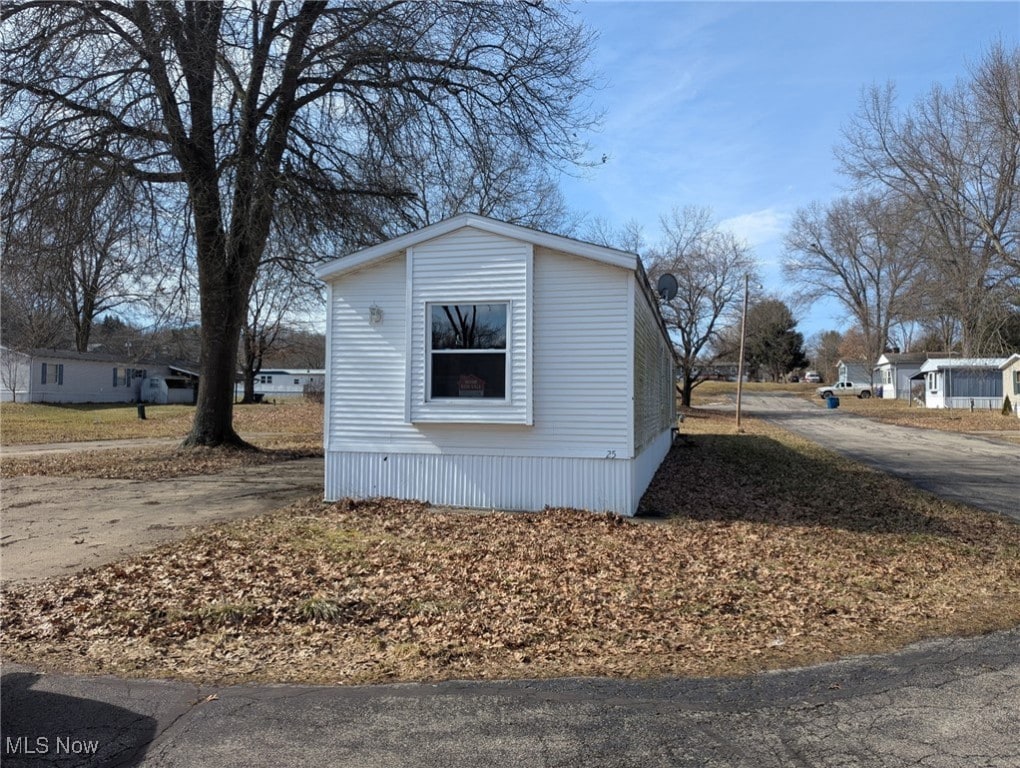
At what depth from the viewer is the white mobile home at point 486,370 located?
8680 mm

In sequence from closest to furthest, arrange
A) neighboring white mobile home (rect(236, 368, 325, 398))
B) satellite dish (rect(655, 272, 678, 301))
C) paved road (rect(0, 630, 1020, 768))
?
paved road (rect(0, 630, 1020, 768)) → satellite dish (rect(655, 272, 678, 301)) → neighboring white mobile home (rect(236, 368, 325, 398))

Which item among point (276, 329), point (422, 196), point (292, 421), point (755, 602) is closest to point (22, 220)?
point (422, 196)

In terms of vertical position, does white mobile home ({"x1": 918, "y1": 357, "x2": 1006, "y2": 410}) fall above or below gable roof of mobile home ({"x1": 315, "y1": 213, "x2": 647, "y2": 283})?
below

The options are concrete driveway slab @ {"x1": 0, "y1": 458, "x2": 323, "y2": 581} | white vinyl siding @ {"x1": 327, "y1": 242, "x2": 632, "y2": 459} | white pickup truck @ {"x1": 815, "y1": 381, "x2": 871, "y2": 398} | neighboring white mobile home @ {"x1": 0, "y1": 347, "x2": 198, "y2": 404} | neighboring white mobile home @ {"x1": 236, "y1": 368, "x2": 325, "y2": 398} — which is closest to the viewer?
concrete driveway slab @ {"x1": 0, "y1": 458, "x2": 323, "y2": 581}

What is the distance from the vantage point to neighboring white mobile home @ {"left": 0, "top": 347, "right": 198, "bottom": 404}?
121ft

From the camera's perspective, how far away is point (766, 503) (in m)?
10.2

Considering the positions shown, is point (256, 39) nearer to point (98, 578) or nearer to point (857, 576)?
point (98, 578)

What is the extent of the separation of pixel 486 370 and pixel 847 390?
2629 inches

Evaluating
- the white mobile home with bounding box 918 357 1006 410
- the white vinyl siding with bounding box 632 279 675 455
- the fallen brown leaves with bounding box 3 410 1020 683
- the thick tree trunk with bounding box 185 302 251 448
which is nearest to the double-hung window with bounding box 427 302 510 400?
the fallen brown leaves with bounding box 3 410 1020 683

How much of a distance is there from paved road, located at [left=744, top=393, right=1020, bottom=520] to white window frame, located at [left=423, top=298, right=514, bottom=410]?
6962 mm

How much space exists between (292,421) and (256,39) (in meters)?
19.1

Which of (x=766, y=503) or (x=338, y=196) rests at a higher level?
(x=338, y=196)

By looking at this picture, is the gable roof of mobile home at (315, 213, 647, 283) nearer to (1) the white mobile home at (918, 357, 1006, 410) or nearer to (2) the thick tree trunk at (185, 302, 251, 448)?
(2) the thick tree trunk at (185, 302, 251, 448)

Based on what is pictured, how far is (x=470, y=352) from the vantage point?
897cm
